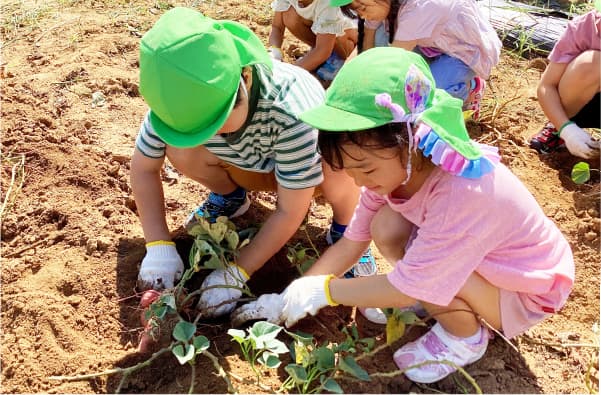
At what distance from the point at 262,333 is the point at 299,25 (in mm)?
1984

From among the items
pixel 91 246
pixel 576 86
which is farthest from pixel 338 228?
pixel 576 86

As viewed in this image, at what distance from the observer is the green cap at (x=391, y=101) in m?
1.28

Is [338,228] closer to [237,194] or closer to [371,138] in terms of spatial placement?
[237,194]

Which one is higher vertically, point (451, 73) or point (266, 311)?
point (451, 73)

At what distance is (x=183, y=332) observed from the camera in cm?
152

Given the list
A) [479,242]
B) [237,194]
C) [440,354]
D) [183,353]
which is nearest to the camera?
[479,242]

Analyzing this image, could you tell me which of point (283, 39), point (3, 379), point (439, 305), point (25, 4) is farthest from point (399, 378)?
point (25, 4)

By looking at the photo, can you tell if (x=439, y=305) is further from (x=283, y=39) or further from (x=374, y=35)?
(x=283, y=39)

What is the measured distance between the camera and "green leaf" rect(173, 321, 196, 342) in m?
1.51

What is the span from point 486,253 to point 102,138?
1.63 meters

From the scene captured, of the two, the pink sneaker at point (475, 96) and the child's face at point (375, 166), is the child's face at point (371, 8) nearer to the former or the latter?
the pink sneaker at point (475, 96)

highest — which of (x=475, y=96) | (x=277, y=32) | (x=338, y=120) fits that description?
(x=338, y=120)

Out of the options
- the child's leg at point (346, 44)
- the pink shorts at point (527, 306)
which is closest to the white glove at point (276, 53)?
the child's leg at point (346, 44)

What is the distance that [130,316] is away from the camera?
1827 millimetres
